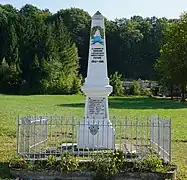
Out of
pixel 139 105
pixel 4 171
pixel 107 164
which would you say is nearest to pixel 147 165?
pixel 107 164

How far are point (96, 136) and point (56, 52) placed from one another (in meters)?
64.3

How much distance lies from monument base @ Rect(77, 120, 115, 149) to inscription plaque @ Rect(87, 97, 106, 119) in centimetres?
36

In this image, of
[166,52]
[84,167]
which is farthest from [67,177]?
[166,52]

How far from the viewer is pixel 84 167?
1047 centimetres

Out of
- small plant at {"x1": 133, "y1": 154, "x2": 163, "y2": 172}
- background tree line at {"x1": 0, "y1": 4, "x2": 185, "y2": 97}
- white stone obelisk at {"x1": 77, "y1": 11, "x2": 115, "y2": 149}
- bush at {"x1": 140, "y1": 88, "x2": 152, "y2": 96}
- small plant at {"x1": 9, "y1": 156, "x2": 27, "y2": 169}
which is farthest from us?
bush at {"x1": 140, "y1": 88, "x2": 152, "y2": 96}

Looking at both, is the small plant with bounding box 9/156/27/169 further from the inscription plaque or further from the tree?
the tree

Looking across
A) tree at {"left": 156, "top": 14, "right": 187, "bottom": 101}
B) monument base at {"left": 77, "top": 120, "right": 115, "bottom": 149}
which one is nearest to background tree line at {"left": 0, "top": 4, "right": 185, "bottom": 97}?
tree at {"left": 156, "top": 14, "right": 187, "bottom": 101}

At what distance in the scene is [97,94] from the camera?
13844 millimetres

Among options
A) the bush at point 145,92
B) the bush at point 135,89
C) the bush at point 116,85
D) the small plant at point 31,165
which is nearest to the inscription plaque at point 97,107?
the small plant at point 31,165

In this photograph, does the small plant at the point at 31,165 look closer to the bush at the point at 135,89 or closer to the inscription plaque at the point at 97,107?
the inscription plaque at the point at 97,107

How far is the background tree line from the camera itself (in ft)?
237

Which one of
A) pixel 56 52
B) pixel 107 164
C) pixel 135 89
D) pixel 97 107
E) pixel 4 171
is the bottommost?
pixel 4 171

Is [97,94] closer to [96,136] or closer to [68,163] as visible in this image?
[96,136]

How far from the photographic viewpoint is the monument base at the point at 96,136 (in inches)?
533
